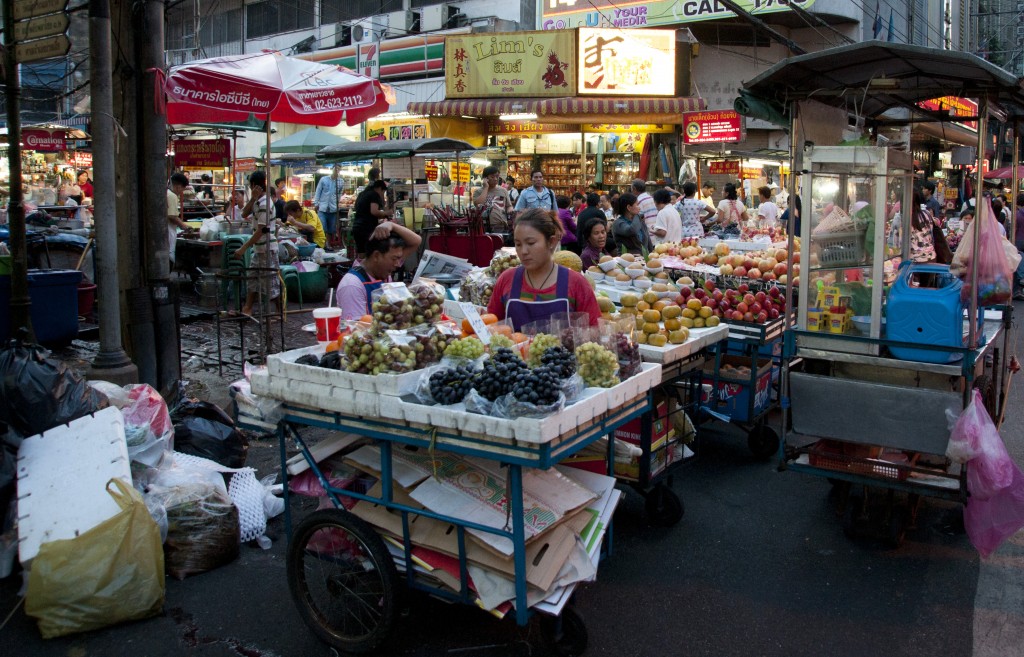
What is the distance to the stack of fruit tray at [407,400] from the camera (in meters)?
2.89

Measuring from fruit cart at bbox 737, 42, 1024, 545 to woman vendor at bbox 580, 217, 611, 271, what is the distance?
3.39 metres

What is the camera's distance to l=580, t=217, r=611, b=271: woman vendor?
28.2 feet

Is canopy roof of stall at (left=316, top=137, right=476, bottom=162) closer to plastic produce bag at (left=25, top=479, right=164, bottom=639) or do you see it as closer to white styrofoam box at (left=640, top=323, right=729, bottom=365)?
white styrofoam box at (left=640, top=323, right=729, bottom=365)

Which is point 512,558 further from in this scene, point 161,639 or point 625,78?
point 625,78

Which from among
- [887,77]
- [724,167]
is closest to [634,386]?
[887,77]

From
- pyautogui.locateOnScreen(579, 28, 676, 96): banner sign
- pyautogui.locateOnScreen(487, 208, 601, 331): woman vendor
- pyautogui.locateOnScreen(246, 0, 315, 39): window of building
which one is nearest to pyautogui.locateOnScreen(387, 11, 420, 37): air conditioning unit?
pyautogui.locateOnScreen(246, 0, 315, 39): window of building

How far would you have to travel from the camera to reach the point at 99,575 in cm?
356

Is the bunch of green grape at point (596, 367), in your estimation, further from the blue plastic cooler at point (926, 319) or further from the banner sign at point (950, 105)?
the banner sign at point (950, 105)

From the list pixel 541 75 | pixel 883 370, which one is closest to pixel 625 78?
pixel 541 75

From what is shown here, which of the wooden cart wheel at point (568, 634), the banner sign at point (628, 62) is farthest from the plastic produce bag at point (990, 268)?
the banner sign at point (628, 62)

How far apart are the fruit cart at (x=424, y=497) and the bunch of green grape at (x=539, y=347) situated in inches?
12.7

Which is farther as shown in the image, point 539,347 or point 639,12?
point 639,12

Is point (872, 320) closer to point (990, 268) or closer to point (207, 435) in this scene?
point (990, 268)

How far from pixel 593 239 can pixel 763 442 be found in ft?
10.8
